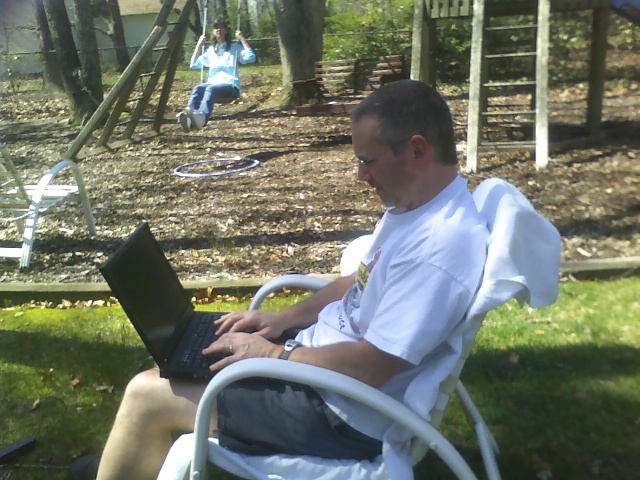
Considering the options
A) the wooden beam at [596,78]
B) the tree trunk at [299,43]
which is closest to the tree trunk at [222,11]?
the tree trunk at [299,43]

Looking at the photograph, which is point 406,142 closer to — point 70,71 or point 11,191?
point 11,191

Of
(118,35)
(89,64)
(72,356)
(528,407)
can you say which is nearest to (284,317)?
(528,407)

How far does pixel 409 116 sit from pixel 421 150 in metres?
0.10

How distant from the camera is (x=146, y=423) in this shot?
206 cm

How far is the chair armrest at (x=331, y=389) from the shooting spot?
5.61 feet

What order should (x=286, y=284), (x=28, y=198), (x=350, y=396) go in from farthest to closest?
1. (x=28, y=198)
2. (x=286, y=284)
3. (x=350, y=396)

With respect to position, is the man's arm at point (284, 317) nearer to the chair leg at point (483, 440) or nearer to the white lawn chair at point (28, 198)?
the chair leg at point (483, 440)

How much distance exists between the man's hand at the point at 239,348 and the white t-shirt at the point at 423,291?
20 centimetres

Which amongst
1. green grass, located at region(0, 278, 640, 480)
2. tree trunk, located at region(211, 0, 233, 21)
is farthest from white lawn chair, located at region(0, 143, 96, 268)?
tree trunk, located at region(211, 0, 233, 21)

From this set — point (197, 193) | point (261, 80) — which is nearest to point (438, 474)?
point (197, 193)

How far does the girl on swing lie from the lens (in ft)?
32.2

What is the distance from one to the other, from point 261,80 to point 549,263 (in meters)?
16.2

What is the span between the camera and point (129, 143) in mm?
9805

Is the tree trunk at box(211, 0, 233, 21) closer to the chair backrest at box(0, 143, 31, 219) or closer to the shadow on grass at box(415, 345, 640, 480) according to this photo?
the chair backrest at box(0, 143, 31, 219)
